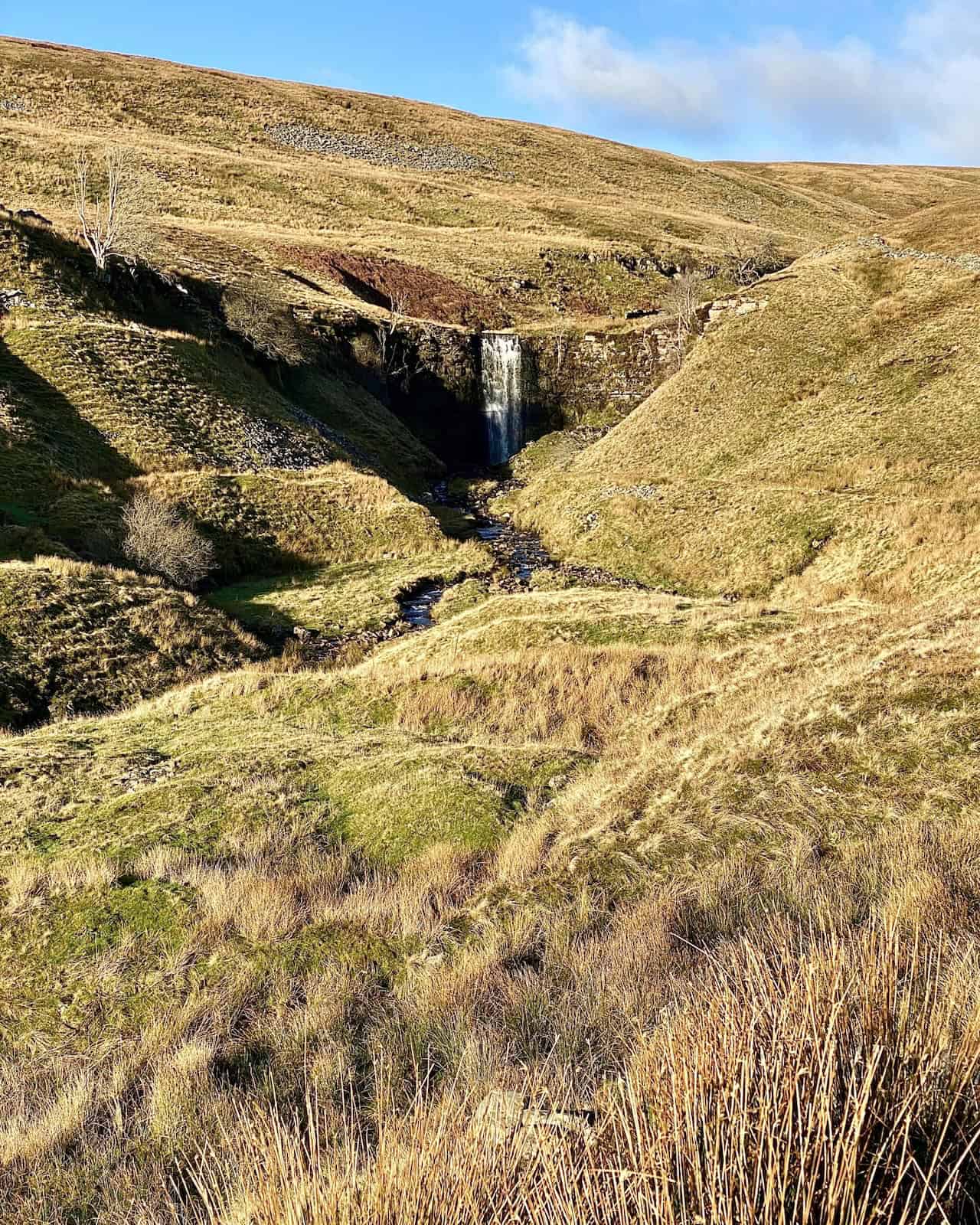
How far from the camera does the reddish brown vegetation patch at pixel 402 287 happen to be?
254 feet

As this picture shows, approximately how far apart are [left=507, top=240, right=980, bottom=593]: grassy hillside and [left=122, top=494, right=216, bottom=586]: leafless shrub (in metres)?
19.4

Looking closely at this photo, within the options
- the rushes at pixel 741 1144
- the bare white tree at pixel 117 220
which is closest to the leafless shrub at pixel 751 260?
the bare white tree at pixel 117 220

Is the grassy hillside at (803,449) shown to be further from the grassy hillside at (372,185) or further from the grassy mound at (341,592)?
the grassy hillside at (372,185)

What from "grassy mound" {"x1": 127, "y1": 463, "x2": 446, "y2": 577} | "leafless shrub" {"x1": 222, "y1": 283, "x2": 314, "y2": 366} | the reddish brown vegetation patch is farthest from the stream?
the reddish brown vegetation patch

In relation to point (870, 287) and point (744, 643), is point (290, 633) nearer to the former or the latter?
point (744, 643)

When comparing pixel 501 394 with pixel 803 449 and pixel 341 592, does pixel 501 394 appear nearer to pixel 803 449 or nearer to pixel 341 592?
pixel 803 449

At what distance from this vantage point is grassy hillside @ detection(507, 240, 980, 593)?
1319 inches

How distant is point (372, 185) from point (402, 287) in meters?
40.6

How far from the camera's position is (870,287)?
53.6 m

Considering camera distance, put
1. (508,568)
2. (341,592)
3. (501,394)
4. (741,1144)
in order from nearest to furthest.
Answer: (741,1144)
(341,592)
(508,568)
(501,394)

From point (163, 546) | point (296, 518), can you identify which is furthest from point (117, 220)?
point (163, 546)

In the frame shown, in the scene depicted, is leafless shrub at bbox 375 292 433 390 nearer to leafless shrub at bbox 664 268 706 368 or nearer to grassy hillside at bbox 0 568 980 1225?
leafless shrub at bbox 664 268 706 368

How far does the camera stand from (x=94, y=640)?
25.6 meters

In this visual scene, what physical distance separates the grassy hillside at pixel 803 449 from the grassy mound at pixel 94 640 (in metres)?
20.9
